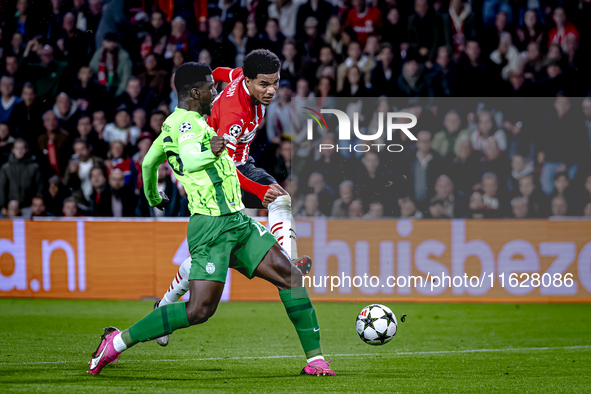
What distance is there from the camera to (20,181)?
1012 centimetres

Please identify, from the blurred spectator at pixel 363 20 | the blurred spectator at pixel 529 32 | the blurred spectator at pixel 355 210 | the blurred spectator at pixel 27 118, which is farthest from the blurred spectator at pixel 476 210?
the blurred spectator at pixel 27 118

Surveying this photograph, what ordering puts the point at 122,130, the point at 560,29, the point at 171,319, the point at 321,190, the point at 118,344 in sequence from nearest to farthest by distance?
the point at 171,319 < the point at 118,344 < the point at 321,190 < the point at 122,130 < the point at 560,29

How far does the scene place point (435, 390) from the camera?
170 inches

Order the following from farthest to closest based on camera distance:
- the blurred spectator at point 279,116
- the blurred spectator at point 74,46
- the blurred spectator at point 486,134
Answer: the blurred spectator at point 74,46, the blurred spectator at point 279,116, the blurred spectator at point 486,134

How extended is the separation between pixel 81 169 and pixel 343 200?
3904 millimetres

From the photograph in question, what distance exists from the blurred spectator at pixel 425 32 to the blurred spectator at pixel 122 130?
13.8 ft

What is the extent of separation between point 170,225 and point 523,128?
183 inches

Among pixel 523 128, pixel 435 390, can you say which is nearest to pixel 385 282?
pixel 523 128

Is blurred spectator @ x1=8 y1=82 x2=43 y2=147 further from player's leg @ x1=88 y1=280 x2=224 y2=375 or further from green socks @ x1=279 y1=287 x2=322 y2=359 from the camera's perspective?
green socks @ x1=279 y1=287 x2=322 y2=359

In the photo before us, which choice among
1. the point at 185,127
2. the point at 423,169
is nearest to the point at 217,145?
the point at 185,127

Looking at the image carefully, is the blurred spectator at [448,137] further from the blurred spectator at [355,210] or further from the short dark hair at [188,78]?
the short dark hair at [188,78]

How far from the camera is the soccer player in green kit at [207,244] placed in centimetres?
445

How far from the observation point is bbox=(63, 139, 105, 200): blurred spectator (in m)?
10.0

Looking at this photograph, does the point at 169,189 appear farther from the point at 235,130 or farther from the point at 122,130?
the point at 235,130
